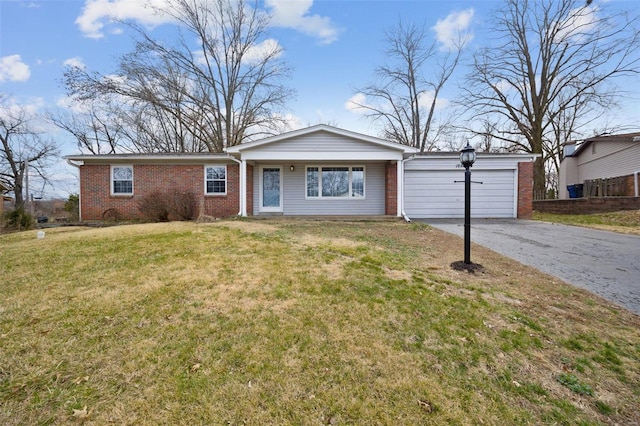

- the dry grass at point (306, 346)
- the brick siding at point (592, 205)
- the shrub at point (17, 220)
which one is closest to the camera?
the dry grass at point (306, 346)

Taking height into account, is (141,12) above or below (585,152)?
above

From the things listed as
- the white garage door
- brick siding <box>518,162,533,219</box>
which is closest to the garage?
the white garage door

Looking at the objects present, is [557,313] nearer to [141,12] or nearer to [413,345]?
[413,345]

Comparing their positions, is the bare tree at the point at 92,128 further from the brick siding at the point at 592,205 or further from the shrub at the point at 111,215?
the brick siding at the point at 592,205

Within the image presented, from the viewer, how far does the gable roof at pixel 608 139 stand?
613 inches

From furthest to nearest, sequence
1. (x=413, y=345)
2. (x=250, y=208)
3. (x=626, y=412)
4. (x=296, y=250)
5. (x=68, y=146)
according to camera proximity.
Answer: (x=68, y=146) → (x=250, y=208) → (x=296, y=250) → (x=413, y=345) → (x=626, y=412)

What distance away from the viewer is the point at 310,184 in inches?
502

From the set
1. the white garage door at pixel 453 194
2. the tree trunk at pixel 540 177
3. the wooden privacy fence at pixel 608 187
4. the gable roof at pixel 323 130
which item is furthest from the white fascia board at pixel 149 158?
the tree trunk at pixel 540 177

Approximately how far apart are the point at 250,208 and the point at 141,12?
15.1 metres

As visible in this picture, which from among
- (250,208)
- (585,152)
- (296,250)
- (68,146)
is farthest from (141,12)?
(585,152)

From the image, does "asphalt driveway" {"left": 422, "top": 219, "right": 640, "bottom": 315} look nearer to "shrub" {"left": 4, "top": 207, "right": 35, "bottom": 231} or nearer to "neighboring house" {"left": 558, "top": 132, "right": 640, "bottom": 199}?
"neighboring house" {"left": 558, "top": 132, "right": 640, "bottom": 199}

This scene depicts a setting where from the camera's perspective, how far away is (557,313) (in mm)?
3238

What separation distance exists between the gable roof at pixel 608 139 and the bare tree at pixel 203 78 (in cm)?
2024

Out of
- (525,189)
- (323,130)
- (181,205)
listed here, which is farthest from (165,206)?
(525,189)
